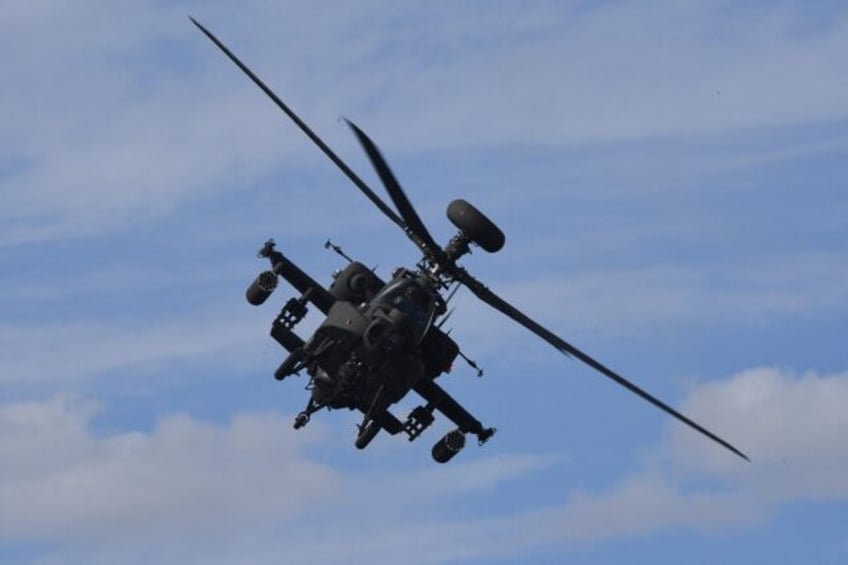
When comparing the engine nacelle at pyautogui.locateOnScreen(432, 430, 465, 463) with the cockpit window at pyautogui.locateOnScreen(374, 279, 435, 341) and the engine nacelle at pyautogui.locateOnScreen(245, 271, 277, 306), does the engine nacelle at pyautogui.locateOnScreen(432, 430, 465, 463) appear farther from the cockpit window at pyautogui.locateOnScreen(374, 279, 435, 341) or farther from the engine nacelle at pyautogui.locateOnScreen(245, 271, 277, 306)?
the engine nacelle at pyautogui.locateOnScreen(245, 271, 277, 306)

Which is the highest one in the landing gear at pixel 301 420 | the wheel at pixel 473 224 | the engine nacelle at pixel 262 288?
the wheel at pixel 473 224

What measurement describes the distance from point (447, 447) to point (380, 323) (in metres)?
6.42

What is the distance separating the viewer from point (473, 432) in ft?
237

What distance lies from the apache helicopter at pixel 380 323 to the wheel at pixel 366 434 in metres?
0.03

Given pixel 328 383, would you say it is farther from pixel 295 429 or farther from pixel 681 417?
pixel 681 417

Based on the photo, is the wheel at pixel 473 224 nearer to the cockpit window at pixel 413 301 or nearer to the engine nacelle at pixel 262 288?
the cockpit window at pixel 413 301

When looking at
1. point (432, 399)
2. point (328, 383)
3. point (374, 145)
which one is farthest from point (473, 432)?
point (374, 145)

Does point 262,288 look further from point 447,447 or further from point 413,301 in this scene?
point 447,447

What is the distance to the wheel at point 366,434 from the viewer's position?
69562 millimetres

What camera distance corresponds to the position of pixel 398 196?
214 feet

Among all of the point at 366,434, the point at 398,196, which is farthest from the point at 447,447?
the point at 398,196

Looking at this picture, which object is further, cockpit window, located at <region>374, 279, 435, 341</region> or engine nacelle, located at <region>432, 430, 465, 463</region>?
engine nacelle, located at <region>432, 430, 465, 463</region>

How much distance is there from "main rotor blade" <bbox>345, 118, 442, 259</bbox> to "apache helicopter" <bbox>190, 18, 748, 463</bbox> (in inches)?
2.7

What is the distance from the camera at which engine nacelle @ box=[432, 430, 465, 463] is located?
234ft
